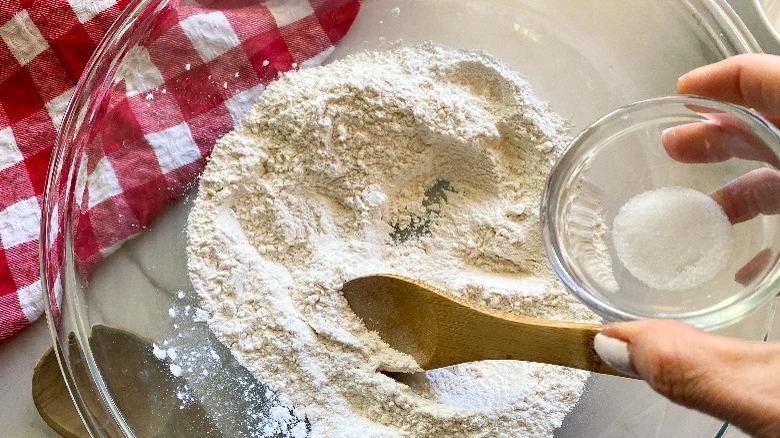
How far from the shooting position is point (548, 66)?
124cm

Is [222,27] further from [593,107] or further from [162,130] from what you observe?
[593,107]

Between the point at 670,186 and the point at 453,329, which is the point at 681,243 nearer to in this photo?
the point at 670,186

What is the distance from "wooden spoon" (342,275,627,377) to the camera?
0.95 meters

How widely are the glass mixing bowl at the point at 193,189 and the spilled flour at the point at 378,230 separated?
0.05m

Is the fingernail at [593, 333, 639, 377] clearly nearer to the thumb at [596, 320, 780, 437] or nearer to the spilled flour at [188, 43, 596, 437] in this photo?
the thumb at [596, 320, 780, 437]

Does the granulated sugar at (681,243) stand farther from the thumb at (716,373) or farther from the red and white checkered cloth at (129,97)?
the red and white checkered cloth at (129,97)

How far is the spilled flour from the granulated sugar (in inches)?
6.8

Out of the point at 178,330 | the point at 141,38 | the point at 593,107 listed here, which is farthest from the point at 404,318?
the point at 141,38

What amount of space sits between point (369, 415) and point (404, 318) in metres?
0.16

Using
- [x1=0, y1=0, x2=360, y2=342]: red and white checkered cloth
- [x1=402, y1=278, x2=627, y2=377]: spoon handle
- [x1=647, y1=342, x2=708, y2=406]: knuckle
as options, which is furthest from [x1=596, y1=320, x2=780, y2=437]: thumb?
[x1=0, y1=0, x2=360, y2=342]: red and white checkered cloth

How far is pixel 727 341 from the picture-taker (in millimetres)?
755

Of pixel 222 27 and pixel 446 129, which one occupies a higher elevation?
pixel 222 27

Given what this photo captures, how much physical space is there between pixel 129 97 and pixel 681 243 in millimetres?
876

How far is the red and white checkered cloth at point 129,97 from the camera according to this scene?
1170mm
